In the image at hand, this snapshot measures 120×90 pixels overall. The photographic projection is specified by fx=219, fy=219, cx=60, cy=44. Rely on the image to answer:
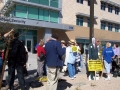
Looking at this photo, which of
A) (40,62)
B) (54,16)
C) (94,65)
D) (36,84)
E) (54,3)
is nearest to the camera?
(36,84)

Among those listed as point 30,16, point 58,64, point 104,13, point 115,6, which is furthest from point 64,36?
point 58,64

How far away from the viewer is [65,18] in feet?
109

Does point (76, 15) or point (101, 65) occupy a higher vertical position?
point (76, 15)

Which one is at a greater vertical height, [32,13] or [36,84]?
[32,13]

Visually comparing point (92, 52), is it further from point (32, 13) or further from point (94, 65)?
point (32, 13)

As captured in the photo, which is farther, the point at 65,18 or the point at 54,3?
the point at 65,18

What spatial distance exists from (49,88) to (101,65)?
4.13 metres

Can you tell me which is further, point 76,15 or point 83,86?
point 76,15

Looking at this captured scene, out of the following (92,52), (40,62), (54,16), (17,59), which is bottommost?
(40,62)

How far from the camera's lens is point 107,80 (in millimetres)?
9617

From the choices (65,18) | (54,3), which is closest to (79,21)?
(65,18)

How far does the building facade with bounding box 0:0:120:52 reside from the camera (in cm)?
2803

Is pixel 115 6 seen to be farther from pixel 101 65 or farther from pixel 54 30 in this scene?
pixel 101 65

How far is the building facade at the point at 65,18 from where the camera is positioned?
28.0 metres
